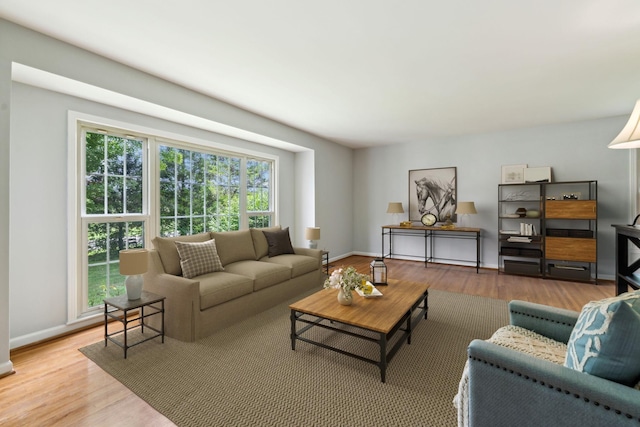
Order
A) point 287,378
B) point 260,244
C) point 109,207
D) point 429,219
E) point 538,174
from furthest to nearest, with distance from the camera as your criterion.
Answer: point 429,219
point 538,174
point 260,244
point 109,207
point 287,378

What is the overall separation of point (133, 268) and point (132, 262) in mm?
52

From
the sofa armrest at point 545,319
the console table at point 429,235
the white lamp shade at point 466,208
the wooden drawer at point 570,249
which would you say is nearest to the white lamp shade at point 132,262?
the sofa armrest at point 545,319

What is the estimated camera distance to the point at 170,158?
3.70 m

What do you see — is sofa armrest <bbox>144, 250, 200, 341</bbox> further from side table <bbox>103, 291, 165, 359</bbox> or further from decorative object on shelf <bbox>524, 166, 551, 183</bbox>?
decorative object on shelf <bbox>524, 166, 551, 183</bbox>

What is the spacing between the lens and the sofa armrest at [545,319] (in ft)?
5.19

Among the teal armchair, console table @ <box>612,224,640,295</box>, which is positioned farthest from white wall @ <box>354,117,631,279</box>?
the teal armchair

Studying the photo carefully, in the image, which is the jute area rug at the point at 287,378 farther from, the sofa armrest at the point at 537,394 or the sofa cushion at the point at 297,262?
the sofa cushion at the point at 297,262

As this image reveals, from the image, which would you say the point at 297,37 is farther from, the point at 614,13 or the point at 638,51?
the point at 638,51

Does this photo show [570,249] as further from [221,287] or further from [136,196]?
[136,196]

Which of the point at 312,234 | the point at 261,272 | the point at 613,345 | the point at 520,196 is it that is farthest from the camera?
the point at 520,196

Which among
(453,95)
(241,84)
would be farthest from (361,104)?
(241,84)

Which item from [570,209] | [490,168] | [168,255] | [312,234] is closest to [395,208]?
[490,168]

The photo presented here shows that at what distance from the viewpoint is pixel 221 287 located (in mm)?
2742

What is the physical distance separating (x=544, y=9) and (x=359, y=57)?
1357 mm
